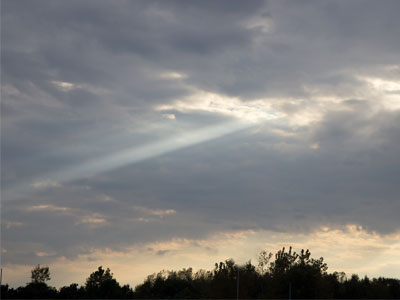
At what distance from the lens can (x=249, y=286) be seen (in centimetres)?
12462

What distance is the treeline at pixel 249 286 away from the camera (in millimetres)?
109562

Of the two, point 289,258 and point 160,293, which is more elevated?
point 289,258

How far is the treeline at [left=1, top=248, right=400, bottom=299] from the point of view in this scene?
359 feet

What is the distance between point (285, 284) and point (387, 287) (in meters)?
32.9

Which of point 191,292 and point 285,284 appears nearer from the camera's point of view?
point 285,284

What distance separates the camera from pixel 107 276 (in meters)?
174

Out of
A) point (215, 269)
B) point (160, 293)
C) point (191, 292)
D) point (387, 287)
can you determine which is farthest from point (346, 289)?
point (160, 293)

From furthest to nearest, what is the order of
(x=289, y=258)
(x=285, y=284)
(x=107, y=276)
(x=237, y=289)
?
(x=107, y=276) < (x=289, y=258) < (x=237, y=289) < (x=285, y=284)

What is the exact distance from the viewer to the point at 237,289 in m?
119

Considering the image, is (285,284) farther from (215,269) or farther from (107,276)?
(107,276)

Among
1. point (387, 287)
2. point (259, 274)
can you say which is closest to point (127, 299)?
point (259, 274)

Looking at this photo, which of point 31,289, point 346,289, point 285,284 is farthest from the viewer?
point 31,289

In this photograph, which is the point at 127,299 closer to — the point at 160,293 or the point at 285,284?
the point at 160,293

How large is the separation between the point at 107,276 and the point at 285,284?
82.6 m
